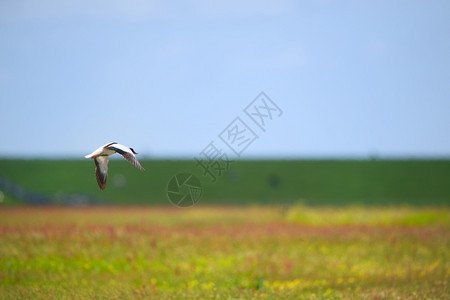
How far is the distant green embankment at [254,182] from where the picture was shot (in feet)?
140

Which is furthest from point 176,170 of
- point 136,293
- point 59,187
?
point 136,293

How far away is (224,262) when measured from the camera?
13453 mm

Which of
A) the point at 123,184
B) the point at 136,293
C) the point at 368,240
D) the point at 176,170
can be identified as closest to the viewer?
the point at 136,293

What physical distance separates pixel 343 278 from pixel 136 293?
17.1 feet

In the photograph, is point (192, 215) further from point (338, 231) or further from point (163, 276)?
point (163, 276)

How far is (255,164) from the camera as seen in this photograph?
163 ft

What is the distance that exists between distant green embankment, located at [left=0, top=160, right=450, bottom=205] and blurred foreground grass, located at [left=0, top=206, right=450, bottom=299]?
77.8 ft

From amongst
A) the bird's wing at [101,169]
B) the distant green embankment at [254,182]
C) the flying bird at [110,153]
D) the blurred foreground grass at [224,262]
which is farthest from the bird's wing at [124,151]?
the distant green embankment at [254,182]

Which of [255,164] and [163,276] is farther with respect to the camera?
[255,164]

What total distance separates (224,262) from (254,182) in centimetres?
3293

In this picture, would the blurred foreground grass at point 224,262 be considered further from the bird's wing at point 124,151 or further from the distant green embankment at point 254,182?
the distant green embankment at point 254,182

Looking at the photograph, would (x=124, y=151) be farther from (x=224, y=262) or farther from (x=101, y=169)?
(x=224, y=262)

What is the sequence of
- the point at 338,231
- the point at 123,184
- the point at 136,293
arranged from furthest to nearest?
the point at 123,184, the point at 338,231, the point at 136,293

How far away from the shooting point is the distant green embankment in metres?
42.7
